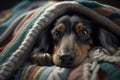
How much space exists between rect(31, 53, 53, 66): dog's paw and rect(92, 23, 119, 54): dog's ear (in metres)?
0.24

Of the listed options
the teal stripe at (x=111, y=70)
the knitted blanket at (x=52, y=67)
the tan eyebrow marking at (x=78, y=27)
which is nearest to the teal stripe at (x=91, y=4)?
the knitted blanket at (x=52, y=67)

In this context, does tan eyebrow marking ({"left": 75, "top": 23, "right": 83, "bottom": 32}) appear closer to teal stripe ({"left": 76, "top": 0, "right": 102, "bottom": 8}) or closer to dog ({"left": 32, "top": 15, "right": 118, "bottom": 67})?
dog ({"left": 32, "top": 15, "right": 118, "bottom": 67})

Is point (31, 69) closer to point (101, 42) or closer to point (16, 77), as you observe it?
point (16, 77)

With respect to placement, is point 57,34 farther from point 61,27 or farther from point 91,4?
point 91,4

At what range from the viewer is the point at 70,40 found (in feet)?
4.34

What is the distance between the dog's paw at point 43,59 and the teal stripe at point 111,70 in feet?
0.99

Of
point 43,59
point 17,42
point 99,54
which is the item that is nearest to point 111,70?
point 99,54

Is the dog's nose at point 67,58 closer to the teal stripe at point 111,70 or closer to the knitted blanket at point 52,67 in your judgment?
the knitted blanket at point 52,67

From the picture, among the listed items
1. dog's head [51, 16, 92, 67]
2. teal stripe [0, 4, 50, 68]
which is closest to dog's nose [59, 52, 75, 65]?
dog's head [51, 16, 92, 67]

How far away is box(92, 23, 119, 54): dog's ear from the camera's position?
132 cm

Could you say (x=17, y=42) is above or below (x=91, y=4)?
below

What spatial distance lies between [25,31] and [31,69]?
241 mm

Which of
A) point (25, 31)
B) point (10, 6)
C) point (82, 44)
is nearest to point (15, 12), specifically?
point (10, 6)

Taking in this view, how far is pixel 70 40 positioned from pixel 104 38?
0.52 feet
